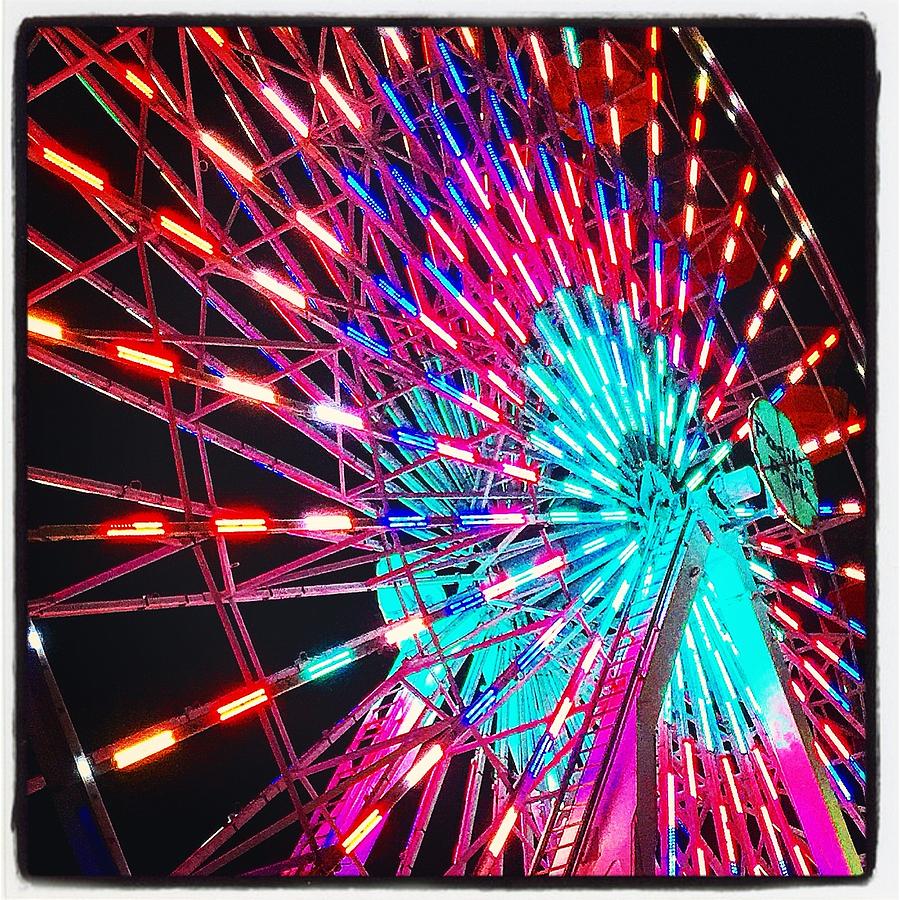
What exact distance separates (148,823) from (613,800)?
1320mm

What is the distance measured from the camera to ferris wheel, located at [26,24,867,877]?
9.23 feet

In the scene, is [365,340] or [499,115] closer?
[365,340]

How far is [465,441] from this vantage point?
362 centimetres

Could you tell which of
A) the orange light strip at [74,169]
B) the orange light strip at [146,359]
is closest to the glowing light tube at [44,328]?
the orange light strip at [146,359]

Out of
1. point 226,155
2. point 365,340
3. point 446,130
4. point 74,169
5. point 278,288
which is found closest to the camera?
point 74,169

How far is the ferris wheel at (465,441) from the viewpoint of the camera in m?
2.81

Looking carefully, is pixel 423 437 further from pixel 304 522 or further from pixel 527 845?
pixel 527 845

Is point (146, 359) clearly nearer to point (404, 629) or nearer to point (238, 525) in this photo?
point (238, 525)

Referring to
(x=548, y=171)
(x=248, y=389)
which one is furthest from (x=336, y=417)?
(x=548, y=171)

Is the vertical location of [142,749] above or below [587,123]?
below

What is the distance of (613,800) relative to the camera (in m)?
2.82

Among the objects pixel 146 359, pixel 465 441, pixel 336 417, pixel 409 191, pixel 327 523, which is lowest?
pixel 327 523

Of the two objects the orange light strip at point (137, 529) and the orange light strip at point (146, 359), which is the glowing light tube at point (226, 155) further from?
the orange light strip at point (137, 529)

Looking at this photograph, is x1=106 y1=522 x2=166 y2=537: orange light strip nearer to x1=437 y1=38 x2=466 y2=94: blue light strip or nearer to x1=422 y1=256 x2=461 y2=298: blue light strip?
x1=422 y1=256 x2=461 y2=298: blue light strip
